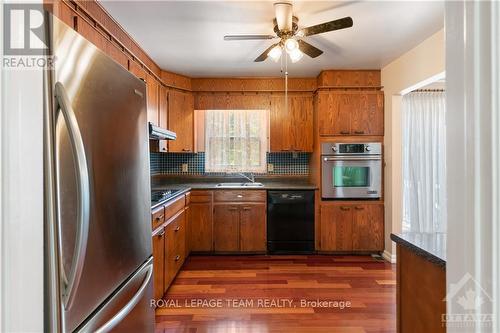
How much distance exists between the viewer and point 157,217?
2.28 m

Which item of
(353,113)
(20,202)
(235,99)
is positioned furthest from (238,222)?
(20,202)

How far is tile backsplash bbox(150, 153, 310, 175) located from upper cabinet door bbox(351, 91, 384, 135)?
2.93 ft

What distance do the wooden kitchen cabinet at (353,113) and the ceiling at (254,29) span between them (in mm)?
354

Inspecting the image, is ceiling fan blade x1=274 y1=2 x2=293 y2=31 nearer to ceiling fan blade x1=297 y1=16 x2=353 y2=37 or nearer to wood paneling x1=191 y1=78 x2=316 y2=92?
ceiling fan blade x1=297 y1=16 x2=353 y2=37

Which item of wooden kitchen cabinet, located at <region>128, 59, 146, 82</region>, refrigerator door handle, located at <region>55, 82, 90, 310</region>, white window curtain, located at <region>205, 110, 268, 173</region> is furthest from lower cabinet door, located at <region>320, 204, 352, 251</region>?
refrigerator door handle, located at <region>55, 82, 90, 310</region>

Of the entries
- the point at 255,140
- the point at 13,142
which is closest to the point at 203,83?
the point at 255,140

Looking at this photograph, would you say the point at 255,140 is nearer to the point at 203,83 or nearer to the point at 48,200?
the point at 203,83

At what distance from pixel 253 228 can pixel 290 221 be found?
18.6 inches

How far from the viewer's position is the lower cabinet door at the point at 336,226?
12.1 ft

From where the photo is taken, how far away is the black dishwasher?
12.2 feet

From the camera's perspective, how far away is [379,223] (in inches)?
144

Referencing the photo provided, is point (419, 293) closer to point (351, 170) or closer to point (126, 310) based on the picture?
point (126, 310)

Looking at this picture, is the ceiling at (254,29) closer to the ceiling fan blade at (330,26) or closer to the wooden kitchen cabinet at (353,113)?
the ceiling fan blade at (330,26)

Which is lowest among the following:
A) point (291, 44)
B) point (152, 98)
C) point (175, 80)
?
point (152, 98)
